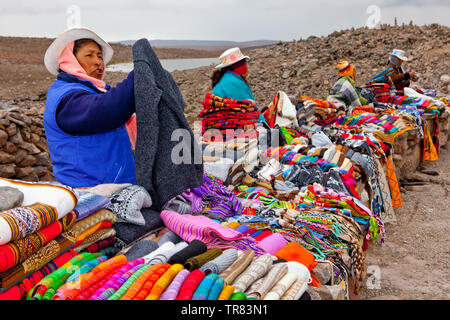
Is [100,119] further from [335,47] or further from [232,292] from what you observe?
[335,47]

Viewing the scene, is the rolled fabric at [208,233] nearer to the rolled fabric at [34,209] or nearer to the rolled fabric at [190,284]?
the rolled fabric at [190,284]

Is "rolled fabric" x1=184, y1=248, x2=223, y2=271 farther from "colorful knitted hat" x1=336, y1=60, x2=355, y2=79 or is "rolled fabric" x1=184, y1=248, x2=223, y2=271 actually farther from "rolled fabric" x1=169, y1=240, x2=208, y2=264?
"colorful knitted hat" x1=336, y1=60, x2=355, y2=79

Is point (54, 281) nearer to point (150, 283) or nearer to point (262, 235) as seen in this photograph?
point (150, 283)

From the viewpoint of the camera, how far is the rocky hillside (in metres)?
13.5

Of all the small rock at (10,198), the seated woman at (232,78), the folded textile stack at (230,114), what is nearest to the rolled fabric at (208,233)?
the small rock at (10,198)

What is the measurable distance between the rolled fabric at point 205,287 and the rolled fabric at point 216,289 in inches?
0.4

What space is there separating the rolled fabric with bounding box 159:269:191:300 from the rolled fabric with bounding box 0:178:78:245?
1.87 ft

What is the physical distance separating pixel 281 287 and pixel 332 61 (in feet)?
51.2

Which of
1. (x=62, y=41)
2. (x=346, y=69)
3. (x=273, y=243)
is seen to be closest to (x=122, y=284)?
(x=273, y=243)

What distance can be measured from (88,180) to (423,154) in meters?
6.75

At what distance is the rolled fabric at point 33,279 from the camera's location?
146cm

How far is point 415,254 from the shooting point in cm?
415

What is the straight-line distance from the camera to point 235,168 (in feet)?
12.5

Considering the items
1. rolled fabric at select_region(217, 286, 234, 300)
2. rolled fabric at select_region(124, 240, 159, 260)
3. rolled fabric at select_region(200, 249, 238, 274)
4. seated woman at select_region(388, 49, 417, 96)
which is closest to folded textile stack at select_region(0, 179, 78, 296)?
rolled fabric at select_region(124, 240, 159, 260)
